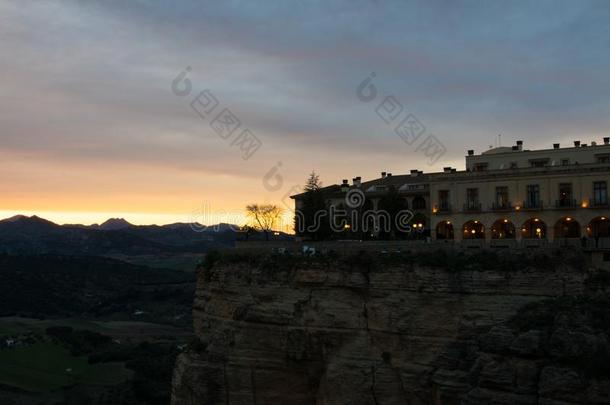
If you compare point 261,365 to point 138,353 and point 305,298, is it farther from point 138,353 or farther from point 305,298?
point 138,353

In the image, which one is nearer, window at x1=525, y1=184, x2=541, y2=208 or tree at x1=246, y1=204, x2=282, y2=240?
window at x1=525, y1=184, x2=541, y2=208

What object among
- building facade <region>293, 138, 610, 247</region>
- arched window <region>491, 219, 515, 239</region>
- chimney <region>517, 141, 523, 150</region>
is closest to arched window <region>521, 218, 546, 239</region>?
building facade <region>293, 138, 610, 247</region>

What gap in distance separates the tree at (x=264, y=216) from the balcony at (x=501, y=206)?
1345 inches

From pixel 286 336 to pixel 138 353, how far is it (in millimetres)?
65085

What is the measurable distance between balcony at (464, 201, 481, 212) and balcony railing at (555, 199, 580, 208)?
4.96 m

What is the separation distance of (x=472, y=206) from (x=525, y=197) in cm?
350

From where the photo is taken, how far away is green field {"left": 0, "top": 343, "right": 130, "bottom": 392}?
78.4 meters

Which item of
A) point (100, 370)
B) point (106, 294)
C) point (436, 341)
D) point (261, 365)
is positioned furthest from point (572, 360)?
point (106, 294)

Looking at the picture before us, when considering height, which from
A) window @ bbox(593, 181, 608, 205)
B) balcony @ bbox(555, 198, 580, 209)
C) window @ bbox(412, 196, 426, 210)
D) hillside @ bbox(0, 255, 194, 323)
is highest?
window @ bbox(412, 196, 426, 210)

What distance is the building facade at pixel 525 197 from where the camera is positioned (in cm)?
3931

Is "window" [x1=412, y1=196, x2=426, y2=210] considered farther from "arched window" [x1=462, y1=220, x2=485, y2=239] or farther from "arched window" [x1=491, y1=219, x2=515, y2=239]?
"arched window" [x1=491, y1=219, x2=515, y2=239]

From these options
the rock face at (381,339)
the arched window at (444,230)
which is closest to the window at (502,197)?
the arched window at (444,230)

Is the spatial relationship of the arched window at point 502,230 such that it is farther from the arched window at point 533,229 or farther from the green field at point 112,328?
the green field at point 112,328

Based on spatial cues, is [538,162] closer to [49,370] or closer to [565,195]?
[565,195]
